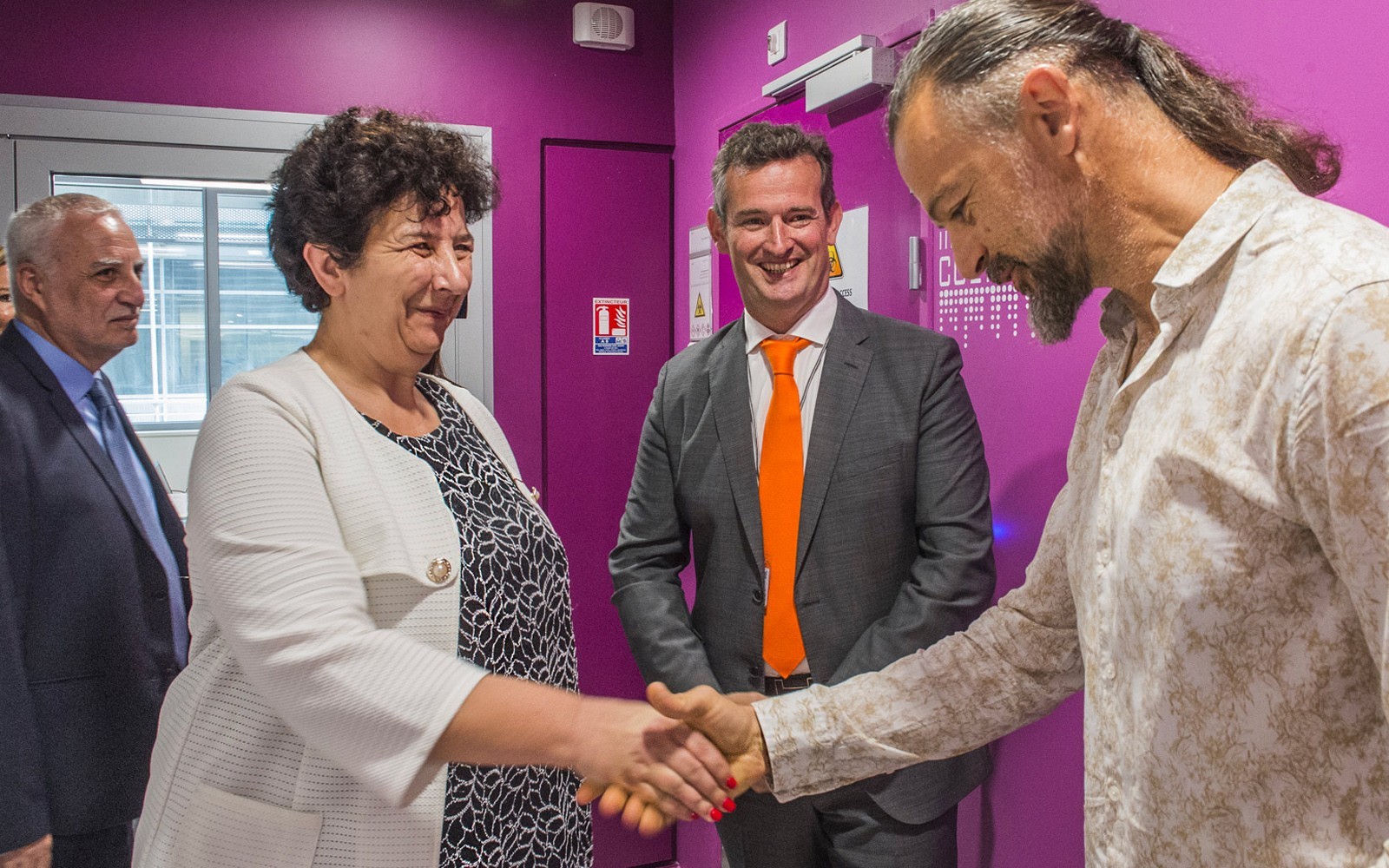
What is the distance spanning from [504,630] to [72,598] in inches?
43.2

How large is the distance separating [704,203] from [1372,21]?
2421mm

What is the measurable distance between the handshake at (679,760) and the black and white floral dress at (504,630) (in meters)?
0.10

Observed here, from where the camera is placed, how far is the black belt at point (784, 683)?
2.00 m

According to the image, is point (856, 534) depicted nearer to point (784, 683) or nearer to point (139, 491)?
point (784, 683)

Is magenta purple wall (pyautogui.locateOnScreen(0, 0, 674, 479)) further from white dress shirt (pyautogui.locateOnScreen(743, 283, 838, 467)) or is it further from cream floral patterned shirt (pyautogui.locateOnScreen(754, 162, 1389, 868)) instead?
cream floral patterned shirt (pyautogui.locateOnScreen(754, 162, 1389, 868))

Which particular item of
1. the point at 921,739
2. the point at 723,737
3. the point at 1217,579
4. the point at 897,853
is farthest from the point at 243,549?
the point at 897,853

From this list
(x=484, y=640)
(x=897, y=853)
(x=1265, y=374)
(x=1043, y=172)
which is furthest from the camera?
(x=897, y=853)

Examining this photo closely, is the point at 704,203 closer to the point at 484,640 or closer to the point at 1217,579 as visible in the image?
the point at 484,640

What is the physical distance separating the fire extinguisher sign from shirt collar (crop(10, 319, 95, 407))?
1.82 m

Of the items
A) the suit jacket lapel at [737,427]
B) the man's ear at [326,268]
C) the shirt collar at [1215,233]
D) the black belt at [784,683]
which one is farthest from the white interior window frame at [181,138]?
the shirt collar at [1215,233]

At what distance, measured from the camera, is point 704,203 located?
11.9ft

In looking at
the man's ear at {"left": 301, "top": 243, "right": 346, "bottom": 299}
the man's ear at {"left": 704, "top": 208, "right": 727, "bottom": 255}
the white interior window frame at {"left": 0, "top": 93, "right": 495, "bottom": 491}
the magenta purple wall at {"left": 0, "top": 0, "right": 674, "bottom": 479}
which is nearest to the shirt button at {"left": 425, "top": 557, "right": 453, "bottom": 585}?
the man's ear at {"left": 301, "top": 243, "right": 346, "bottom": 299}

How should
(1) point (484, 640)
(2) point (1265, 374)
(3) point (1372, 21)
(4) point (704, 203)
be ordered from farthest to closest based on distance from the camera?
(4) point (704, 203), (1) point (484, 640), (3) point (1372, 21), (2) point (1265, 374)

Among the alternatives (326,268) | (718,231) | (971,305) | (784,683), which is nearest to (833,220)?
(718,231)
